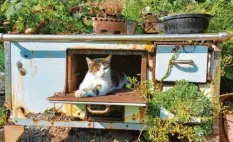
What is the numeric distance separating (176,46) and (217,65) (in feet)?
1.08

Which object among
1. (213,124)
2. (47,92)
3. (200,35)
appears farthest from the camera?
(47,92)

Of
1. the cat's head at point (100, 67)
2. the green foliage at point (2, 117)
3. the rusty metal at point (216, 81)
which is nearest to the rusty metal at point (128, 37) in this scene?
the rusty metal at point (216, 81)

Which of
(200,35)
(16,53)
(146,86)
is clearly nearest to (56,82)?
(16,53)

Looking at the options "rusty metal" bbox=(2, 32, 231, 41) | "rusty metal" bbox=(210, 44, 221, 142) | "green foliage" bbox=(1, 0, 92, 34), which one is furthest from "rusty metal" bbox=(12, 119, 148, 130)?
"green foliage" bbox=(1, 0, 92, 34)

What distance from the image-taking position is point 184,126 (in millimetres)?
2400

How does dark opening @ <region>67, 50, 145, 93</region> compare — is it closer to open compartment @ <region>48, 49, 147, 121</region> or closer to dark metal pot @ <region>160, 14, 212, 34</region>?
open compartment @ <region>48, 49, 147, 121</region>

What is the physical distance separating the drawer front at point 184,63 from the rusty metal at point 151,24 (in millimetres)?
711

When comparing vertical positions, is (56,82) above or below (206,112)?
above

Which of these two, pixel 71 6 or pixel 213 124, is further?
pixel 71 6

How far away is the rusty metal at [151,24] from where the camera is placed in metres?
3.06

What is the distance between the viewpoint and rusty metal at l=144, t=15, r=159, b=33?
10.0 ft

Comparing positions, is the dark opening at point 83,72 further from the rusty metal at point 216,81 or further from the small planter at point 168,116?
the rusty metal at point 216,81

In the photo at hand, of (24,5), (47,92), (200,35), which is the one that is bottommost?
(47,92)

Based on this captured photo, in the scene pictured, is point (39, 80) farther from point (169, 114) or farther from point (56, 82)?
point (169, 114)
